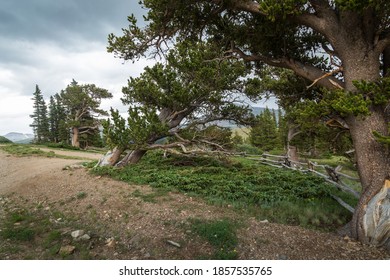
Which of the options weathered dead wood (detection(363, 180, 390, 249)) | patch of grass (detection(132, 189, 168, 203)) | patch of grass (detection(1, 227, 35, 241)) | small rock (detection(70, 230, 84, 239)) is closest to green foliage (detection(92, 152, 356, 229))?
patch of grass (detection(132, 189, 168, 203))

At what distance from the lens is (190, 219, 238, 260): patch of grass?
178 inches

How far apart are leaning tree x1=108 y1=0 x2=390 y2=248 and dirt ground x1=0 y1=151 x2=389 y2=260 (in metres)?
1.19

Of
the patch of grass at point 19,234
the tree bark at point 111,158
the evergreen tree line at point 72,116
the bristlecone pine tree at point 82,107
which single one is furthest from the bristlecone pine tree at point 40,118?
the patch of grass at point 19,234

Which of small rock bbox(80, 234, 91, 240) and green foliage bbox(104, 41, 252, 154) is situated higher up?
green foliage bbox(104, 41, 252, 154)

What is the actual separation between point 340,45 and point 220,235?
16.6ft

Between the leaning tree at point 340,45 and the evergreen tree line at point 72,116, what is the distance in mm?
34096

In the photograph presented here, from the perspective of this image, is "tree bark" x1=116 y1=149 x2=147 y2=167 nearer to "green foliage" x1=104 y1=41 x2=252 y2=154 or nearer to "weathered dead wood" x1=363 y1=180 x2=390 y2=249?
"green foliage" x1=104 y1=41 x2=252 y2=154

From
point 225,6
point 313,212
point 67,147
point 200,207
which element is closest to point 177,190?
point 200,207

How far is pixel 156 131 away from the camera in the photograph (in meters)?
11.4

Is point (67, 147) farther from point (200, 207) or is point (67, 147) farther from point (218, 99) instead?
point (200, 207)

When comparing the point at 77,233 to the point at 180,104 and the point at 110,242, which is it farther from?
the point at 180,104

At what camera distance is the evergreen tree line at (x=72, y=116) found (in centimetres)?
3588

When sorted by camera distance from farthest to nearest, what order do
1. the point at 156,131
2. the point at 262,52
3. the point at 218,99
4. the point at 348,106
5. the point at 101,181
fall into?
the point at 218,99 < the point at 156,131 < the point at 101,181 < the point at 262,52 < the point at 348,106

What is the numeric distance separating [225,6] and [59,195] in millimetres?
8698
